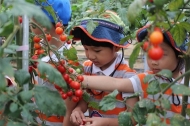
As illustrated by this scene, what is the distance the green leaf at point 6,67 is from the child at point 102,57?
567mm

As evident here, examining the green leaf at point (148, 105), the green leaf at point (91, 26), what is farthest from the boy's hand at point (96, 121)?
the green leaf at point (148, 105)

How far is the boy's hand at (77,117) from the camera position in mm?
1256

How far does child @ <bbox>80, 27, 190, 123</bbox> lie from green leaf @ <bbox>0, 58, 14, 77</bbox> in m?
0.51

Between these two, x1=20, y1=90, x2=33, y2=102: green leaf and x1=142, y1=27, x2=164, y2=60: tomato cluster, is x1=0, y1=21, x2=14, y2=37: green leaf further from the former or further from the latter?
x1=142, y1=27, x2=164, y2=60: tomato cluster

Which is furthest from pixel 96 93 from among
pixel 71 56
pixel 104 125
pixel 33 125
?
pixel 33 125

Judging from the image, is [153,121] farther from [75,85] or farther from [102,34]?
[102,34]

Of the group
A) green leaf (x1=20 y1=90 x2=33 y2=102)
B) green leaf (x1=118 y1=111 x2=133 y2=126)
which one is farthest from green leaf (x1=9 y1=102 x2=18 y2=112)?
green leaf (x1=118 y1=111 x2=133 y2=126)

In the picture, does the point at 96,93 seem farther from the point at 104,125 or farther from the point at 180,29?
the point at 180,29

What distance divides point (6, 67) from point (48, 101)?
0.44 ft

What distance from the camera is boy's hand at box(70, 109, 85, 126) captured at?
1.26m

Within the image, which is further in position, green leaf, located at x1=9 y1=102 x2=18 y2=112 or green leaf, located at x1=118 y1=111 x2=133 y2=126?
green leaf, located at x1=118 y1=111 x2=133 y2=126

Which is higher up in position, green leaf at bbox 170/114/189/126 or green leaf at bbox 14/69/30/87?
green leaf at bbox 14/69/30/87

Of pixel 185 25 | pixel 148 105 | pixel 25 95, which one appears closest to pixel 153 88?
pixel 148 105

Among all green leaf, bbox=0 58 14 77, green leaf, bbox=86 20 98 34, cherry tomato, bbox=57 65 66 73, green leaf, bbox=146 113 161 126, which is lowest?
green leaf, bbox=146 113 161 126
